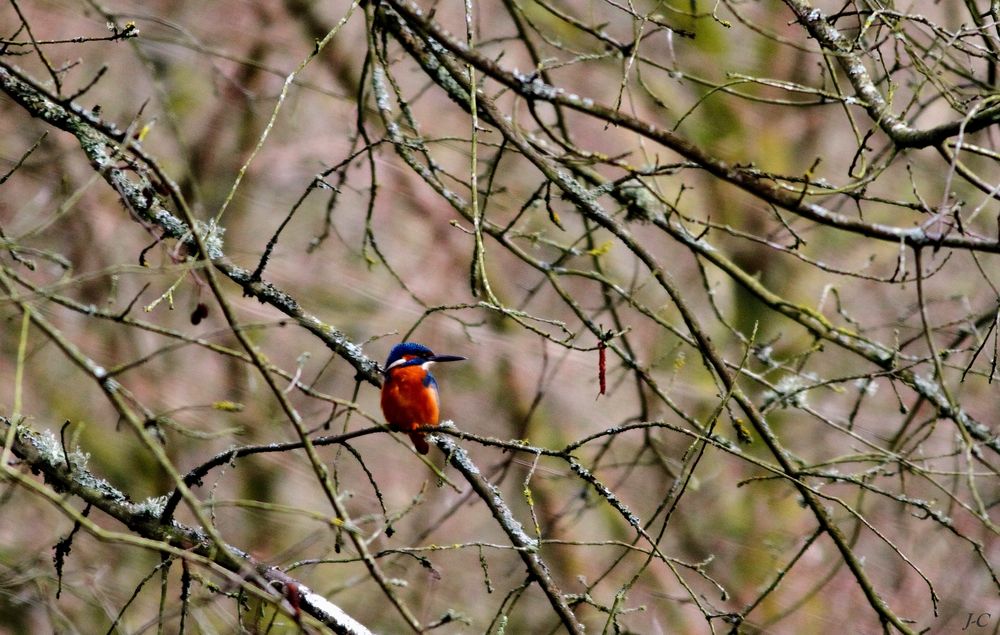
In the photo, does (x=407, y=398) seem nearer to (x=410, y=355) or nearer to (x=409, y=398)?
(x=409, y=398)

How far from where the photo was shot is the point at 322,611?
93.1 inches

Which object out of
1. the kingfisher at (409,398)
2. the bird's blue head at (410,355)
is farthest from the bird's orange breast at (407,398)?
the bird's blue head at (410,355)

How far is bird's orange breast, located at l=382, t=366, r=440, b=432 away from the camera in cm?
322

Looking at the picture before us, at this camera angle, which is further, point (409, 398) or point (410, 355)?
point (410, 355)

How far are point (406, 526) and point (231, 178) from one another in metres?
2.21

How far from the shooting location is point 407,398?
324cm

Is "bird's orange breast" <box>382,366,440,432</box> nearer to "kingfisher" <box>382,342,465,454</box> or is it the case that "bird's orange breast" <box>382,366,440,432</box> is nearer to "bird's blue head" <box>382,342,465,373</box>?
Result: "kingfisher" <box>382,342,465,454</box>

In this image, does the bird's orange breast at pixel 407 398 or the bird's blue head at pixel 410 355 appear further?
the bird's blue head at pixel 410 355

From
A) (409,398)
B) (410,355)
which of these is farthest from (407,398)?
(410,355)

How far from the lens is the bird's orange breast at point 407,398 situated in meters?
3.22

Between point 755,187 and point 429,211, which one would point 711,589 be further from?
point 755,187

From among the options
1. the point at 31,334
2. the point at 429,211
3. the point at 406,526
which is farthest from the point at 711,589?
the point at 31,334

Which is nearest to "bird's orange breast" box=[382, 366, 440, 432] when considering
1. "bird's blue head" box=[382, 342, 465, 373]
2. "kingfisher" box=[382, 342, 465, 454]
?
"kingfisher" box=[382, 342, 465, 454]

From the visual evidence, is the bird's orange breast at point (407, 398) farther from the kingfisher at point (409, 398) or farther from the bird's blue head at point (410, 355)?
the bird's blue head at point (410, 355)
